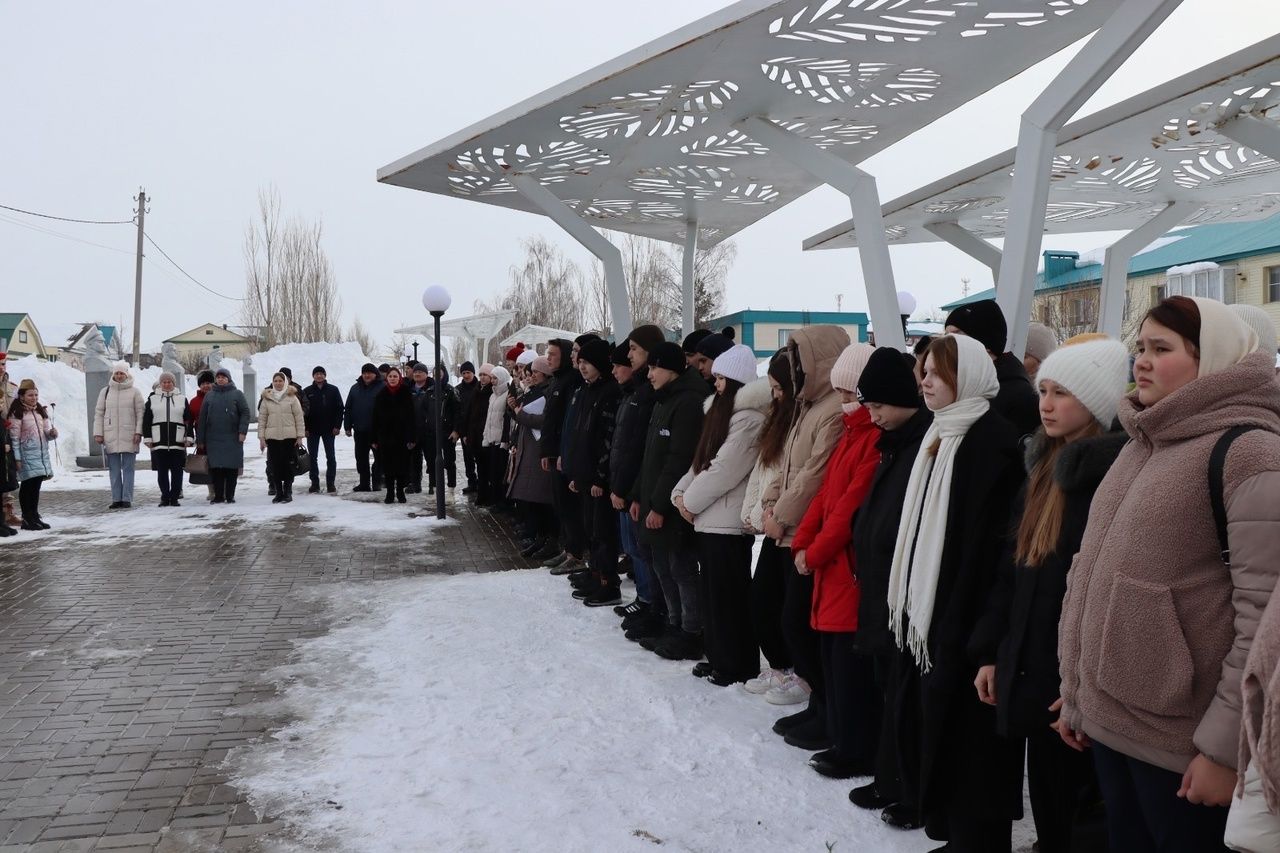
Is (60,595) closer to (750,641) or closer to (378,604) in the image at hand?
(378,604)

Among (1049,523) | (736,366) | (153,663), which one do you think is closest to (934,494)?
(1049,523)

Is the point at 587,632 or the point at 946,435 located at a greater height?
the point at 946,435

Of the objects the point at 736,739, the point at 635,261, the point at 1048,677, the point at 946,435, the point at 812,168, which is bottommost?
the point at 736,739

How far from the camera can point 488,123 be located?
29.4 ft

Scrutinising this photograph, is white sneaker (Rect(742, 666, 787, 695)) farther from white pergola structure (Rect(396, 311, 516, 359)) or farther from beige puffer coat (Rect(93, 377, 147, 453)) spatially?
white pergola structure (Rect(396, 311, 516, 359))

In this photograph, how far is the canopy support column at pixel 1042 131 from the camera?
6.52 m

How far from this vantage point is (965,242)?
13.7 m

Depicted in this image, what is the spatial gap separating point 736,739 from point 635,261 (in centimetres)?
4071

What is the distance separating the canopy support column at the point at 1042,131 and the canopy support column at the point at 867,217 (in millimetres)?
1244

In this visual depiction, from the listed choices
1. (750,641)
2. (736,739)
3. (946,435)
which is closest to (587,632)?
(750,641)

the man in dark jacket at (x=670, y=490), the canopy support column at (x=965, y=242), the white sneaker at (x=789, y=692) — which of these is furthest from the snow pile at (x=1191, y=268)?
the white sneaker at (x=789, y=692)

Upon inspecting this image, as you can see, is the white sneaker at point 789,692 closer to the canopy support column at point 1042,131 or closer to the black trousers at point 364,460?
the canopy support column at point 1042,131

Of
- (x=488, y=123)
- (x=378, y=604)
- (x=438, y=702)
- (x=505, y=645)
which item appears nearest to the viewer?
(x=438, y=702)

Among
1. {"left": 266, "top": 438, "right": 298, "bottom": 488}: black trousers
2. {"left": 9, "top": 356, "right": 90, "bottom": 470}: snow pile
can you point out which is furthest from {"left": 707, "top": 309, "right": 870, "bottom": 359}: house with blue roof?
{"left": 266, "top": 438, "right": 298, "bottom": 488}: black trousers
